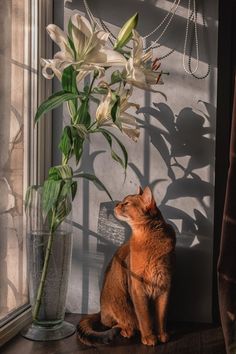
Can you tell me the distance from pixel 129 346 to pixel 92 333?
0.38ft

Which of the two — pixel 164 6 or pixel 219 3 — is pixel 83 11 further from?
pixel 219 3

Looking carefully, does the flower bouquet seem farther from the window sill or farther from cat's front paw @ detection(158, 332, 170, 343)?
cat's front paw @ detection(158, 332, 170, 343)

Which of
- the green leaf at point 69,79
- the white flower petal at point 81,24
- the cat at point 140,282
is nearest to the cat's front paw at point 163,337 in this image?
the cat at point 140,282

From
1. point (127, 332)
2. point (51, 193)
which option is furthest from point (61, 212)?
point (127, 332)

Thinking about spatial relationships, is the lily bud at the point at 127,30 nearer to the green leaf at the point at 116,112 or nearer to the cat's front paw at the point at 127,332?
the green leaf at the point at 116,112

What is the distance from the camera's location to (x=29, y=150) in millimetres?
1648

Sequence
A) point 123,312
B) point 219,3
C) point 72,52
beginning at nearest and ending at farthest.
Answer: point 72,52, point 123,312, point 219,3

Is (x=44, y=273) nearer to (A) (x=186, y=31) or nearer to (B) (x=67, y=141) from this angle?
(B) (x=67, y=141)

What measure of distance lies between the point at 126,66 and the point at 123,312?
0.72 metres

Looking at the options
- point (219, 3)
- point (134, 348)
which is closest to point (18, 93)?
point (219, 3)

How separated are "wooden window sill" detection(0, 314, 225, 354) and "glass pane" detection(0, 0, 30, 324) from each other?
12 centimetres

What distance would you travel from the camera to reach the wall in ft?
5.40

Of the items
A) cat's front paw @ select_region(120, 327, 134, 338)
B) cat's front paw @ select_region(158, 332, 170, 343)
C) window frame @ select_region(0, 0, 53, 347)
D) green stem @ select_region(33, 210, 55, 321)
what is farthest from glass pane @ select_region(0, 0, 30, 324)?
cat's front paw @ select_region(158, 332, 170, 343)

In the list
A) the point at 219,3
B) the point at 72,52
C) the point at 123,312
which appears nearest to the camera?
the point at 72,52
